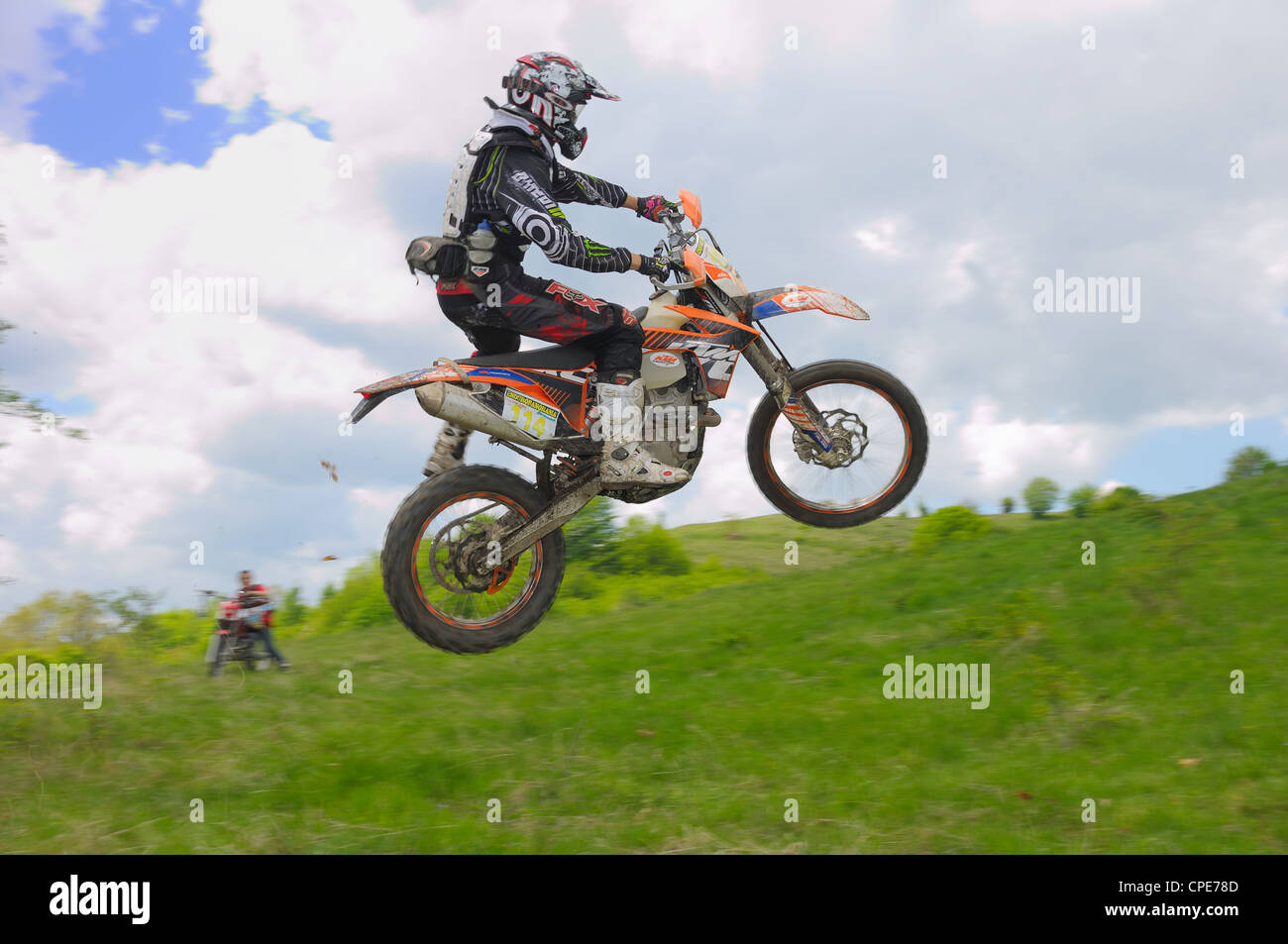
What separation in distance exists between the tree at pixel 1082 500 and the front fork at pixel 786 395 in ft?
16.8

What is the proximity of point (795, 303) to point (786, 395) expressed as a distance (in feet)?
2.42

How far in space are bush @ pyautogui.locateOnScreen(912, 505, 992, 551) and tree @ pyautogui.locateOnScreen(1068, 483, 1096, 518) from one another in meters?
1.06

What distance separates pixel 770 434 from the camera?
8.27 metres

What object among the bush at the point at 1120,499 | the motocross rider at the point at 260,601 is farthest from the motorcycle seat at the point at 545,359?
the bush at the point at 1120,499

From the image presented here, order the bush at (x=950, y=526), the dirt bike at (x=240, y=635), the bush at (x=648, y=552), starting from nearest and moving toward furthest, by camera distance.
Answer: the dirt bike at (x=240, y=635) → the bush at (x=950, y=526) → the bush at (x=648, y=552)

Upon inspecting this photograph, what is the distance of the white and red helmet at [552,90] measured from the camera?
22.7 ft

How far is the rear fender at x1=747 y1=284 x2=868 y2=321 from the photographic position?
785 centimetres

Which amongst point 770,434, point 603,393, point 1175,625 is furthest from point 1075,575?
point 603,393

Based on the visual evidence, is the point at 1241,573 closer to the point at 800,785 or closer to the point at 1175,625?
the point at 1175,625

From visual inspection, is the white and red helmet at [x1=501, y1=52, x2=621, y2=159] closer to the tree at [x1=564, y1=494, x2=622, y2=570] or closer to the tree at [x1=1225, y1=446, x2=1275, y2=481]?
the tree at [x1=564, y1=494, x2=622, y2=570]

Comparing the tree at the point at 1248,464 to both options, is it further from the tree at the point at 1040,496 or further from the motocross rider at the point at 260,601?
the motocross rider at the point at 260,601

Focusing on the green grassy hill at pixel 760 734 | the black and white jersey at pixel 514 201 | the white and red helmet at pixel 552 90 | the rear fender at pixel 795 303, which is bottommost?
the green grassy hill at pixel 760 734

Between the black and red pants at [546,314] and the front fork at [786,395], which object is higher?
the black and red pants at [546,314]

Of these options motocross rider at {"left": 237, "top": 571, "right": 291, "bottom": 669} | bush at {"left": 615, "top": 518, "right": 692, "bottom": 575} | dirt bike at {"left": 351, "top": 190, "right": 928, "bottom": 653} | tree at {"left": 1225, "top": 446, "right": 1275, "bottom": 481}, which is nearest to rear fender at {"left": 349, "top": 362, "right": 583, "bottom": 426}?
dirt bike at {"left": 351, "top": 190, "right": 928, "bottom": 653}
